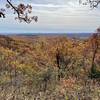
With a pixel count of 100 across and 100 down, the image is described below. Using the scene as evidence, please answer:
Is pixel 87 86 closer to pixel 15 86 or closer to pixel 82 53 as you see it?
pixel 15 86

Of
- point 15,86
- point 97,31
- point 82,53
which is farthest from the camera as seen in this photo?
point 82,53

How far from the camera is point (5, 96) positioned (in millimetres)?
7648

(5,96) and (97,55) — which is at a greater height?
(5,96)

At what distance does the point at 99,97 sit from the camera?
27.6ft

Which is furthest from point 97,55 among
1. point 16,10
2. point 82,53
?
point 16,10

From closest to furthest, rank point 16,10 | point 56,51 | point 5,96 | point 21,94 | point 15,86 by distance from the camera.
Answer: point 5,96
point 21,94
point 15,86
point 16,10
point 56,51

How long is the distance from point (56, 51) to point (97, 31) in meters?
11.1

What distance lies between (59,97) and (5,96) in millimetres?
1473

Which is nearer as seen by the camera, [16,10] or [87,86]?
[87,86]

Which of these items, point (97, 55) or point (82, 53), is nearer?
point (97, 55)

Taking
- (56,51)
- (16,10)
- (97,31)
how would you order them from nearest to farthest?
(16,10) < (97,31) < (56,51)

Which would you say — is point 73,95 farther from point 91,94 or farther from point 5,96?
point 5,96

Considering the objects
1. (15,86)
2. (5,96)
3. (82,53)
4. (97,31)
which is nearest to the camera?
(5,96)

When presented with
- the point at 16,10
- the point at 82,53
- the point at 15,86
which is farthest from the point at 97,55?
the point at 15,86
